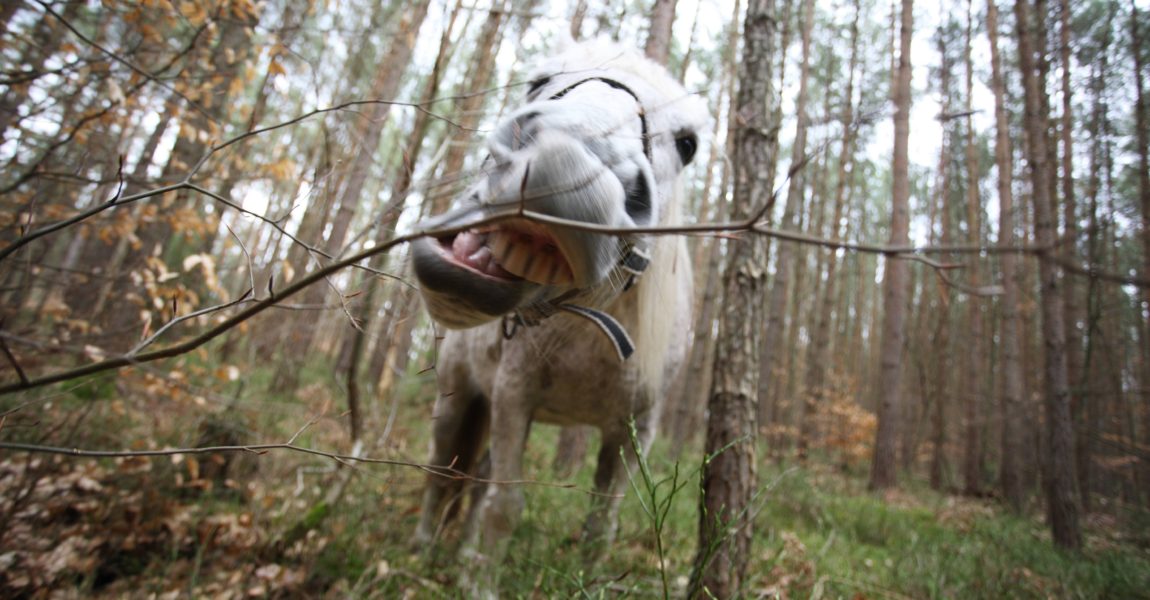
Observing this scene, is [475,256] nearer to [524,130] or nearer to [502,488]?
[524,130]

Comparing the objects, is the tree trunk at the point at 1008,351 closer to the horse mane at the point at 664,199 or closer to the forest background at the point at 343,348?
the forest background at the point at 343,348

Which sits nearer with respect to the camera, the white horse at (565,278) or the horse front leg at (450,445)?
the white horse at (565,278)

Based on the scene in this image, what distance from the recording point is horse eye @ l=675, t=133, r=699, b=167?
2.12 meters

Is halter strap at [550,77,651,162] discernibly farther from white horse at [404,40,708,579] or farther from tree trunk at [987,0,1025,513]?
tree trunk at [987,0,1025,513]

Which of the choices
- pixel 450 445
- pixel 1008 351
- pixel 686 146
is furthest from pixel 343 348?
pixel 1008 351

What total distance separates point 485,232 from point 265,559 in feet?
7.88

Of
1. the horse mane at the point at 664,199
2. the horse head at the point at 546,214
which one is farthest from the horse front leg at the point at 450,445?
the horse head at the point at 546,214

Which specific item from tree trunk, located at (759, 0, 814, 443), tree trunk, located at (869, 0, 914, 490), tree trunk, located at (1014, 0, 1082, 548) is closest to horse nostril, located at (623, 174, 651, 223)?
tree trunk, located at (1014, 0, 1082, 548)

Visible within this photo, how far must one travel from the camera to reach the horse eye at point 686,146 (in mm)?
2121

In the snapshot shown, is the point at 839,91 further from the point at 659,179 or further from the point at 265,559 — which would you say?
the point at 265,559

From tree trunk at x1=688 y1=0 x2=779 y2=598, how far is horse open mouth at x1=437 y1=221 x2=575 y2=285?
3.93 feet

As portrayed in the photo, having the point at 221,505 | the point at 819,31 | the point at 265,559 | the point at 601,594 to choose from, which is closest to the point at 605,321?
the point at 601,594

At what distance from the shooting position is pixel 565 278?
4.43 ft

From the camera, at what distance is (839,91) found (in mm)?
15359
